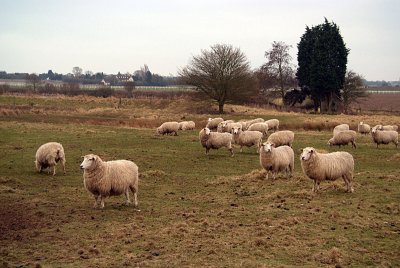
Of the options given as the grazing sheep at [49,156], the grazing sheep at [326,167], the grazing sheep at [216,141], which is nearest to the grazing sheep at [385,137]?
the grazing sheep at [216,141]

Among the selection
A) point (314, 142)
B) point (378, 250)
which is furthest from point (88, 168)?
point (314, 142)

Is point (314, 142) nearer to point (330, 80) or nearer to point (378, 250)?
point (378, 250)

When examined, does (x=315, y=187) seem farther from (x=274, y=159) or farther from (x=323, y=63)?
(x=323, y=63)

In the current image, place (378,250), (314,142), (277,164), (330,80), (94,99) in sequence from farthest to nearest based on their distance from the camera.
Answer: (94,99)
(330,80)
(314,142)
(277,164)
(378,250)

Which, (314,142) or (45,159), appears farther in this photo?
(314,142)

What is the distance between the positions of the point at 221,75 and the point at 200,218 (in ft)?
148

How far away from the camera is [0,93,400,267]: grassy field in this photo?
913 cm

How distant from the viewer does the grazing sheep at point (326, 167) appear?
1512cm

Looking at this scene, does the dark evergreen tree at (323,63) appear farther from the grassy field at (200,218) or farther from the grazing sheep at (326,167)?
the grazing sheep at (326,167)

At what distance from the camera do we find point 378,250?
9.52m

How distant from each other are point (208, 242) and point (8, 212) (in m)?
6.09

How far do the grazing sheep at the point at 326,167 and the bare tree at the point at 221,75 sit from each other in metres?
39.8

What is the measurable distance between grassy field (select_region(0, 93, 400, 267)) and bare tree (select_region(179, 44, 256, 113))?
105 ft

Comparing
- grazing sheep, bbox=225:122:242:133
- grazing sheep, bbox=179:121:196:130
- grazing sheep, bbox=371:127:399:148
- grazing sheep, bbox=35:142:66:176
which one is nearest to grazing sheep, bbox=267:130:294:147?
grazing sheep, bbox=225:122:242:133
